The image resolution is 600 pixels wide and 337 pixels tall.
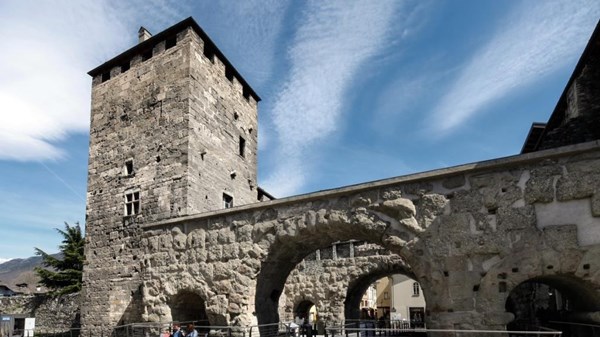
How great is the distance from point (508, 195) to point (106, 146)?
1248 cm

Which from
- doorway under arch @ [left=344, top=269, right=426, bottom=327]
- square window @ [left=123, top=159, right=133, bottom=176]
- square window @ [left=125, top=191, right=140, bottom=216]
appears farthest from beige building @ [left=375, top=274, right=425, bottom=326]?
square window @ [left=123, top=159, right=133, bottom=176]

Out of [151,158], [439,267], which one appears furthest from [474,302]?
[151,158]

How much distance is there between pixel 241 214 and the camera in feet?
33.7

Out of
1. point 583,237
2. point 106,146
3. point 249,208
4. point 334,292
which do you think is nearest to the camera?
point 583,237

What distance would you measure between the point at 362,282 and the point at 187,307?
726 centimetres

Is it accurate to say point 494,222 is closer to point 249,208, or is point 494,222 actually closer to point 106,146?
point 249,208

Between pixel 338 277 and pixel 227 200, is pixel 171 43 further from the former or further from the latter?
pixel 338 277

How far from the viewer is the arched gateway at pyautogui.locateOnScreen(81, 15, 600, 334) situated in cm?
709

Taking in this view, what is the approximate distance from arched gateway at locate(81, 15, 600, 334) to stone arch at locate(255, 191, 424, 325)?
27 mm

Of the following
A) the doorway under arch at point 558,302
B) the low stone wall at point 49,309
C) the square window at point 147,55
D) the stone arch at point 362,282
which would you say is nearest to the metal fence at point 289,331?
the doorway under arch at point 558,302

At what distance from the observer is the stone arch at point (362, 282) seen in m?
15.1

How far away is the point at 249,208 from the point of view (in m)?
10.1

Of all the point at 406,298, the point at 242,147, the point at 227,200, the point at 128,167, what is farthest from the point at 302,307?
the point at 406,298

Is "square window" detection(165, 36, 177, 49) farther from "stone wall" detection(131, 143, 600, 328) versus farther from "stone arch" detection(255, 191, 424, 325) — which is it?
"stone arch" detection(255, 191, 424, 325)
